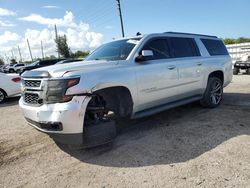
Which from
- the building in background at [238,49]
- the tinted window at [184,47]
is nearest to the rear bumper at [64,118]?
the tinted window at [184,47]

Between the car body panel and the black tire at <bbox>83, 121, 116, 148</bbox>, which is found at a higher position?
the car body panel

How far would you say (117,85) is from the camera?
13.6 feet

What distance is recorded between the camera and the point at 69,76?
11.9 ft

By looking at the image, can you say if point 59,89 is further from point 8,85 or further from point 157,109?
point 8,85

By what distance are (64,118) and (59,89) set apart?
426mm

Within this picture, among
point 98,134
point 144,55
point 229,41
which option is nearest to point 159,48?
point 144,55

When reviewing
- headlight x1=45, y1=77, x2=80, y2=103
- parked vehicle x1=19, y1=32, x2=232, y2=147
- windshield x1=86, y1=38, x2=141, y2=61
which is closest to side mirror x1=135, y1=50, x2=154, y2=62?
parked vehicle x1=19, y1=32, x2=232, y2=147

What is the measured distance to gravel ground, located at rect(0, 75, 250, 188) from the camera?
316 centimetres

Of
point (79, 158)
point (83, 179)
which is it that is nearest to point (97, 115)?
point (79, 158)

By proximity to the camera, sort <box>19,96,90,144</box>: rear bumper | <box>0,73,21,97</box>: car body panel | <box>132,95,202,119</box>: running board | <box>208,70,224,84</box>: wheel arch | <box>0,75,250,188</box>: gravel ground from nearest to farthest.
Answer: <box>0,75,250,188</box>: gravel ground < <box>19,96,90,144</box>: rear bumper < <box>132,95,202,119</box>: running board < <box>208,70,224,84</box>: wheel arch < <box>0,73,21,97</box>: car body panel

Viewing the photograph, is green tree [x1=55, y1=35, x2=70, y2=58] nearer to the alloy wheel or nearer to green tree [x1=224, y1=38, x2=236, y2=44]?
green tree [x1=224, y1=38, x2=236, y2=44]

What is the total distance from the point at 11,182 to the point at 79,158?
1.02 metres

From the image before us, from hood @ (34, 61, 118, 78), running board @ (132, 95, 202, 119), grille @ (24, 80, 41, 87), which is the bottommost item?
running board @ (132, 95, 202, 119)

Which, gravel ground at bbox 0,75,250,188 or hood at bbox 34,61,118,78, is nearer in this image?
gravel ground at bbox 0,75,250,188
